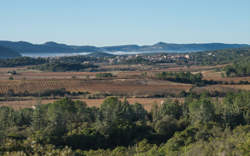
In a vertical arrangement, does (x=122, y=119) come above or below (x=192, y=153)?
below

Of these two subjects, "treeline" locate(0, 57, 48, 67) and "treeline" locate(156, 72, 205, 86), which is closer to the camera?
"treeline" locate(156, 72, 205, 86)

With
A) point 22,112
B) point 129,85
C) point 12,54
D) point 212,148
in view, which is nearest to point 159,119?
point 22,112

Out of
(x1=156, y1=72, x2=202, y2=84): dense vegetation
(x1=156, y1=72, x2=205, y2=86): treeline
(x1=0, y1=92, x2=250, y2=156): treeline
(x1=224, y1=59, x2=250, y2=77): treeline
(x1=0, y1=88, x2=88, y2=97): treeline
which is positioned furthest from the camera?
(x1=224, y1=59, x2=250, y2=77): treeline

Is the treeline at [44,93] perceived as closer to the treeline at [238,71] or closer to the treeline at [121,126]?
the treeline at [121,126]

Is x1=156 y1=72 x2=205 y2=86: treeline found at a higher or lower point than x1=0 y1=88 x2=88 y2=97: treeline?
higher

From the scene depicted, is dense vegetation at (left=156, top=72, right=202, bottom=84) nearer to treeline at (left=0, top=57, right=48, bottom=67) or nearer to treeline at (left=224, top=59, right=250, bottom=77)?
treeline at (left=224, top=59, right=250, bottom=77)

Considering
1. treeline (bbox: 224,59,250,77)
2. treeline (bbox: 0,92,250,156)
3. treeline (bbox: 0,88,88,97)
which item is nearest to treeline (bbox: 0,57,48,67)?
treeline (bbox: 0,88,88,97)

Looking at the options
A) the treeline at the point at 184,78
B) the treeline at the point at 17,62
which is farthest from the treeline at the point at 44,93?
the treeline at the point at 17,62

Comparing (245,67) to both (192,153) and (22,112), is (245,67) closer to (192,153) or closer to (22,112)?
(22,112)

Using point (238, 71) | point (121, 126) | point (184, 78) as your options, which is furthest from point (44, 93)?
point (238, 71)
